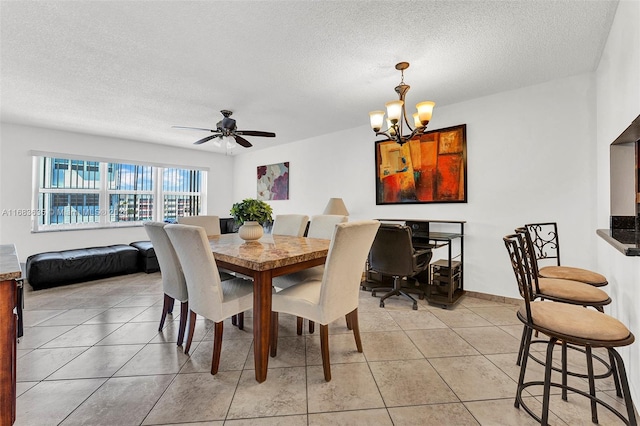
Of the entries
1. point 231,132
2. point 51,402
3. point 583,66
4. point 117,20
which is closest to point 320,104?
point 231,132

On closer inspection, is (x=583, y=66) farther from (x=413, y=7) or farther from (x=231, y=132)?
(x=231, y=132)

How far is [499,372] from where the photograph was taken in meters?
1.81

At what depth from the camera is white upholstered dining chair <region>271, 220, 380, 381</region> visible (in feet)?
5.42

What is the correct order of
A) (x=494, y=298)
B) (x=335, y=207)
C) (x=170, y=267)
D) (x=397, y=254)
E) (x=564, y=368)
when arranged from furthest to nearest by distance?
(x=335, y=207)
(x=494, y=298)
(x=397, y=254)
(x=170, y=267)
(x=564, y=368)

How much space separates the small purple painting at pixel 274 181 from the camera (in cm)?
549

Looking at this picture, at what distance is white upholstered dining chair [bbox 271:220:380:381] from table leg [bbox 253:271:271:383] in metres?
0.17

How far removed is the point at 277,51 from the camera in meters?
2.24

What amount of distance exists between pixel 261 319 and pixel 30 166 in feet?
16.5

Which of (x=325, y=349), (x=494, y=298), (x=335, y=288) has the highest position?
(x=335, y=288)

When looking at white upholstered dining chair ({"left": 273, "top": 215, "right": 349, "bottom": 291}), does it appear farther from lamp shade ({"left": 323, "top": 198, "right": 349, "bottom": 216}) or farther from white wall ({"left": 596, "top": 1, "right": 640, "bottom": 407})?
white wall ({"left": 596, "top": 1, "right": 640, "bottom": 407})

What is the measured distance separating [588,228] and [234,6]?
3.66 metres

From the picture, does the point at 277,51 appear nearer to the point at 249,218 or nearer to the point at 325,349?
the point at 249,218

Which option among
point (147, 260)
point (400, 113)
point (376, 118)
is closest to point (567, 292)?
point (400, 113)

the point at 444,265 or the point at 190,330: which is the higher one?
the point at 444,265
